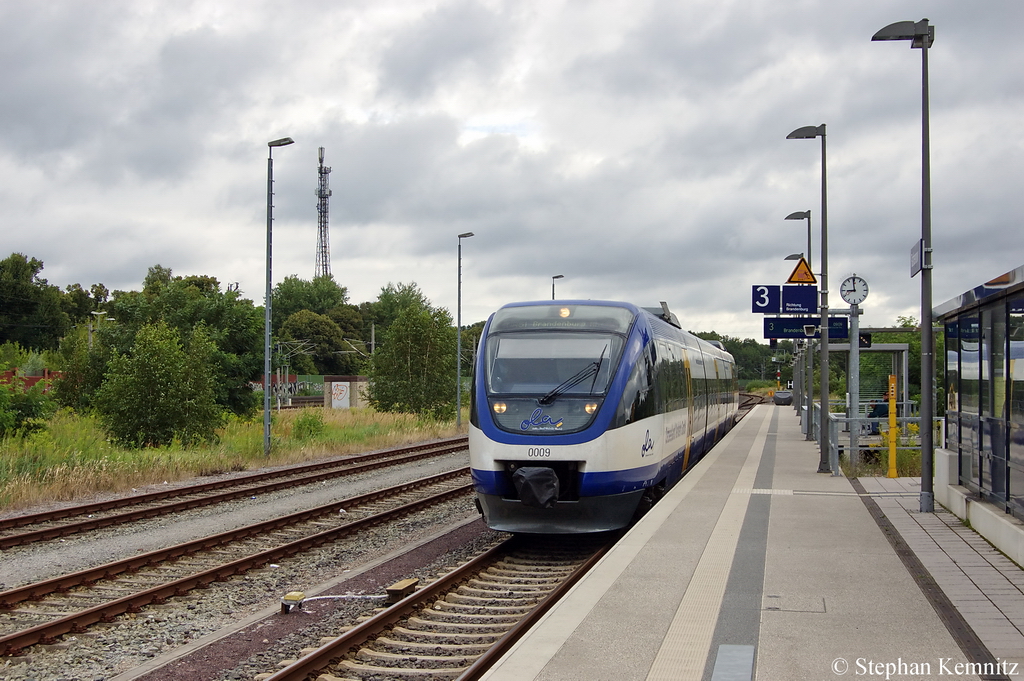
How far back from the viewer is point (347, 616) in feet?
27.3

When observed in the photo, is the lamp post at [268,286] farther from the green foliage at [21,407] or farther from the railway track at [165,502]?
the green foliage at [21,407]

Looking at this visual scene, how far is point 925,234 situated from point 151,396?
18.2m

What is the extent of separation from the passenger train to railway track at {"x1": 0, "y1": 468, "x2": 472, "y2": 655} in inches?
112

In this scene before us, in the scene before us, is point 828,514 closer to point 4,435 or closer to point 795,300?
point 795,300

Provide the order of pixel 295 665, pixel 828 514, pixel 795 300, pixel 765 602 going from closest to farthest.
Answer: pixel 295 665 → pixel 765 602 → pixel 828 514 → pixel 795 300

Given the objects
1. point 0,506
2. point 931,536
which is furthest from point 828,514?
point 0,506

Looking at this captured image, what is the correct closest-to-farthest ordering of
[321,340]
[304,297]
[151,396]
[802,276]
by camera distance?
[802,276] < [151,396] < [321,340] < [304,297]

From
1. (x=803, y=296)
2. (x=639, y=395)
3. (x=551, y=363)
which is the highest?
(x=803, y=296)

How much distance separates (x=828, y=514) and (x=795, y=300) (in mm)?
8808

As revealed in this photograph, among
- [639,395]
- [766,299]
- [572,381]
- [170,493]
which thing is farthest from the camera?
[766,299]

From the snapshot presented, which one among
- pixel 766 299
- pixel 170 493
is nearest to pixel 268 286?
pixel 170 493

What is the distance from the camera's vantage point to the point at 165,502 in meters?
16.1

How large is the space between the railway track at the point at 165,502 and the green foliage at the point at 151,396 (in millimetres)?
3498

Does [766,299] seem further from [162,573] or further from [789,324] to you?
[162,573]
